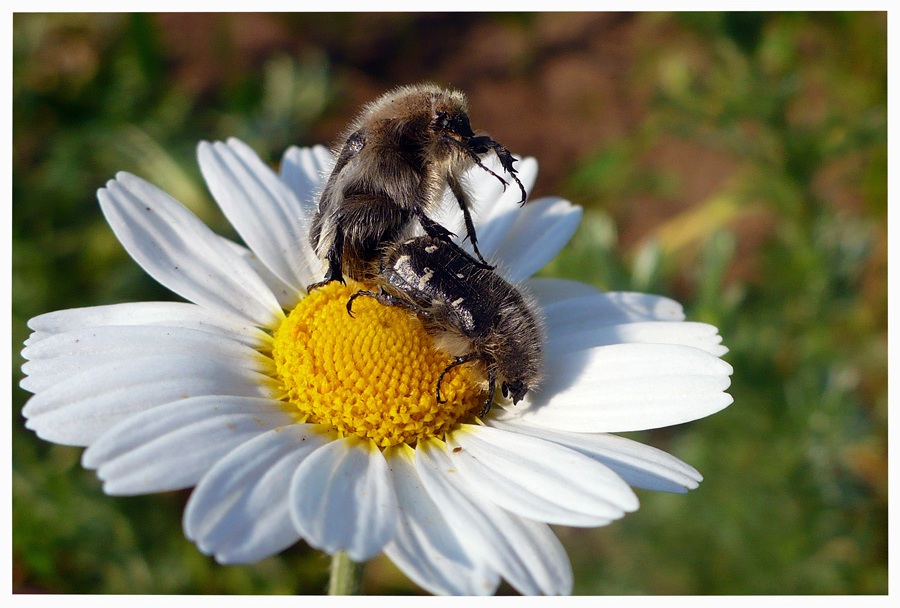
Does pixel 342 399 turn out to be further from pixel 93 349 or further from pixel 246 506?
pixel 93 349

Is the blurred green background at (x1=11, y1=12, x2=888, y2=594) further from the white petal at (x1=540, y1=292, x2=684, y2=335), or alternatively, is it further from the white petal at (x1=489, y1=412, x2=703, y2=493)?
the white petal at (x1=489, y1=412, x2=703, y2=493)

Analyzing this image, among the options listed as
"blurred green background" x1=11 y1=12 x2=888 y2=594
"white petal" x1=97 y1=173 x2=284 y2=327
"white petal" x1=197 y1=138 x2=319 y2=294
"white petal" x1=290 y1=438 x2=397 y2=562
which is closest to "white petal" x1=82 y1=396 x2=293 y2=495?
"white petal" x1=290 y1=438 x2=397 y2=562

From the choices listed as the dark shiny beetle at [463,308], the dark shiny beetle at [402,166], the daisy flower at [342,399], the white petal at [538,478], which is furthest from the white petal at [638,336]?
the dark shiny beetle at [402,166]

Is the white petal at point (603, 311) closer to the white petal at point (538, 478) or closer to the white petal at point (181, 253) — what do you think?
the white petal at point (538, 478)

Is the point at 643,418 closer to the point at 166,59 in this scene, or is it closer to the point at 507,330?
the point at 507,330

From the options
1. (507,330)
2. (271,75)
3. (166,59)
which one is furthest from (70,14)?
(507,330)

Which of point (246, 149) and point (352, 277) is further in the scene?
point (246, 149)

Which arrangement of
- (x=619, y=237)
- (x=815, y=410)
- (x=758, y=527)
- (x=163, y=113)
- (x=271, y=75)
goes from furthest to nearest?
(x=619, y=237) < (x=271, y=75) < (x=163, y=113) < (x=758, y=527) < (x=815, y=410)

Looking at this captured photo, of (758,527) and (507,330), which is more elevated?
(758,527)
